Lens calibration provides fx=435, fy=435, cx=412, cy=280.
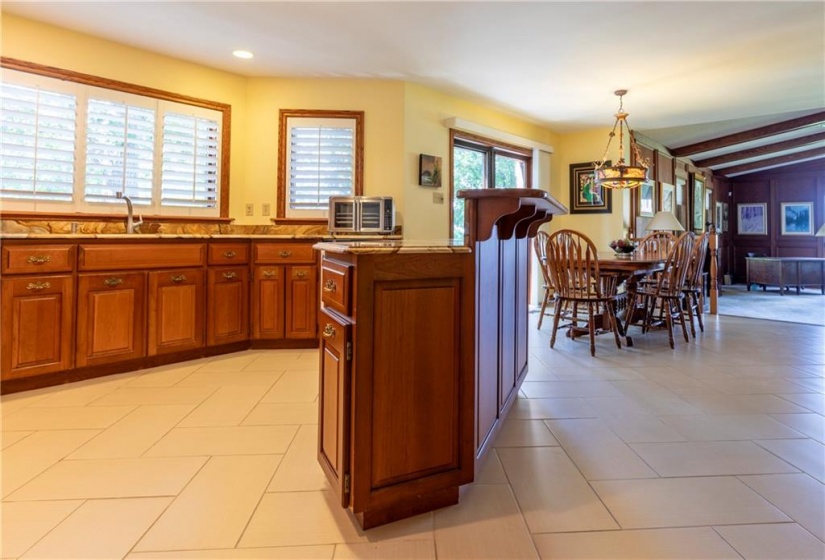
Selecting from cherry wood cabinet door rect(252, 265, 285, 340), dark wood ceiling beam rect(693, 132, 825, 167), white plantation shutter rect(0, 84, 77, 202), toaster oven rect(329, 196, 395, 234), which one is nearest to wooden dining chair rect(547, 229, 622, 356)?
toaster oven rect(329, 196, 395, 234)

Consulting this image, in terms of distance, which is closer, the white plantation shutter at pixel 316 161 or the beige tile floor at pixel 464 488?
the beige tile floor at pixel 464 488

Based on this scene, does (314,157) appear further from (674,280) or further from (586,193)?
(586,193)

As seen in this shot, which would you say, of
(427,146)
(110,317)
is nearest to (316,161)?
(427,146)

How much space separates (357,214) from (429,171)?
1.03 m

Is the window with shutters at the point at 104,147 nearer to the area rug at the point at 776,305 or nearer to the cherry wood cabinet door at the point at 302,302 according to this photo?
the cherry wood cabinet door at the point at 302,302

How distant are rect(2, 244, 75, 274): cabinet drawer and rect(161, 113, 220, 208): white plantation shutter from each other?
102cm

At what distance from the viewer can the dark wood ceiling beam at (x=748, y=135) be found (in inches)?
250

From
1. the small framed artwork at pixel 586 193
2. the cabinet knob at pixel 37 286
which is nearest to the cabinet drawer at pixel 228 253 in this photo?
the cabinet knob at pixel 37 286

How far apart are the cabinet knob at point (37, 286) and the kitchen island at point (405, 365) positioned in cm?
216

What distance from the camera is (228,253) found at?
135 inches

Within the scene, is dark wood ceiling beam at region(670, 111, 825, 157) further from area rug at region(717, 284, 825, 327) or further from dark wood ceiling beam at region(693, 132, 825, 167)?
area rug at region(717, 284, 825, 327)

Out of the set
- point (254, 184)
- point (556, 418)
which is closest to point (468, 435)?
point (556, 418)

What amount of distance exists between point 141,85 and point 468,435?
145 inches

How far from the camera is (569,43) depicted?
337 cm
